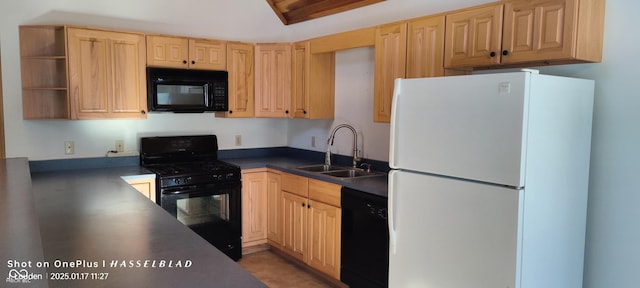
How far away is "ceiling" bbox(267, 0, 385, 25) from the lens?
392 centimetres

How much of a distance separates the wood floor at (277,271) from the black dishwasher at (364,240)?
0.44 m

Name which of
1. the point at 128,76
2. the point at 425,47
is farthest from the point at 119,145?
the point at 425,47

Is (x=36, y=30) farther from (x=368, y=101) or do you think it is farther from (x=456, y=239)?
(x=456, y=239)

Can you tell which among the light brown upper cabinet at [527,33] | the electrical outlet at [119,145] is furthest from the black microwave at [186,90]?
the light brown upper cabinet at [527,33]

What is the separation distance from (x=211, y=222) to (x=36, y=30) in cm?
206

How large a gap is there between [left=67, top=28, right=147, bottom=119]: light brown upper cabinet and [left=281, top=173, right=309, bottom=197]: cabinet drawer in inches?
52.4

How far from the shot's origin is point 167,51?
3779 mm

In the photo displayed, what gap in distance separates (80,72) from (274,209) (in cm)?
198

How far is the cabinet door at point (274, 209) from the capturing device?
403cm

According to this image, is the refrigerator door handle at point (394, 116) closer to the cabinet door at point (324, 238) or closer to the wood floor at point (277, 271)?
the cabinet door at point (324, 238)

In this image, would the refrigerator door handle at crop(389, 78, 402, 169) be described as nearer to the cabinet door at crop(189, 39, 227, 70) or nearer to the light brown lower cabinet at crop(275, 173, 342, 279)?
the light brown lower cabinet at crop(275, 173, 342, 279)

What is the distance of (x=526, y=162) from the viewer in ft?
6.38

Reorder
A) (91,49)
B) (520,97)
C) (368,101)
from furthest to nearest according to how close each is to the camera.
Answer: (368,101), (91,49), (520,97)

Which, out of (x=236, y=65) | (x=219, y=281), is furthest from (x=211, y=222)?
(x=219, y=281)
